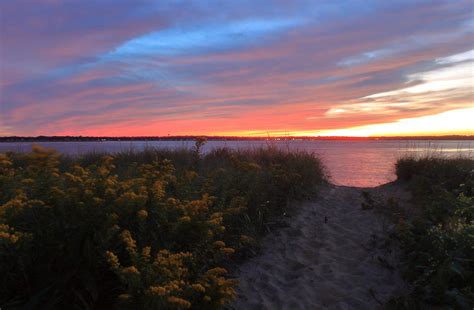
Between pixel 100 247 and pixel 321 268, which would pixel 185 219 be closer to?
pixel 100 247

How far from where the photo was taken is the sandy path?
14.8 feet

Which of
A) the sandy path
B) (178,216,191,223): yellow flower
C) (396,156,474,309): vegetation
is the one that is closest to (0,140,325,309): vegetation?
(178,216,191,223): yellow flower

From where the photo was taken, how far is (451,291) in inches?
149

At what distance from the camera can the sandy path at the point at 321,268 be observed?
177 inches

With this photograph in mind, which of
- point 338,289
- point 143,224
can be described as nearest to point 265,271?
point 338,289

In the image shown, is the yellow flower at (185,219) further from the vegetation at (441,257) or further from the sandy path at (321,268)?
the vegetation at (441,257)

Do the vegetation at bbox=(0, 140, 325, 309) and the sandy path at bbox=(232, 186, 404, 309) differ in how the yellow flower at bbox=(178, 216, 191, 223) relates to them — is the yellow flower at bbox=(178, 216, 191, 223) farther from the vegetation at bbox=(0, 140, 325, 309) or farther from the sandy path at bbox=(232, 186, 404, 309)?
the sandy path at bbox=(232, 186, 404, 309)

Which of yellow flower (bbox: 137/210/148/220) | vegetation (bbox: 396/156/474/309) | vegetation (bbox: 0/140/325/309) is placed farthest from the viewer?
vegetation (bbox: 396/156/474/309)

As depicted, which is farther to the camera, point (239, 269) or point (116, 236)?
point (239, 269)

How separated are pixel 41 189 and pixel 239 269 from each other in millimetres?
2623

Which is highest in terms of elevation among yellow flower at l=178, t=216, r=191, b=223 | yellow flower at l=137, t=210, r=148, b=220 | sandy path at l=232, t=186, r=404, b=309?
yellow flower at l=137, t=210, r=148, b=220

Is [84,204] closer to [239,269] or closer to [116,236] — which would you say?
[116,236]

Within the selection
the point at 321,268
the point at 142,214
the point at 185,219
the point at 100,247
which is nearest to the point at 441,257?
the point at 321,268

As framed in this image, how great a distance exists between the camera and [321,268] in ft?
17.6
